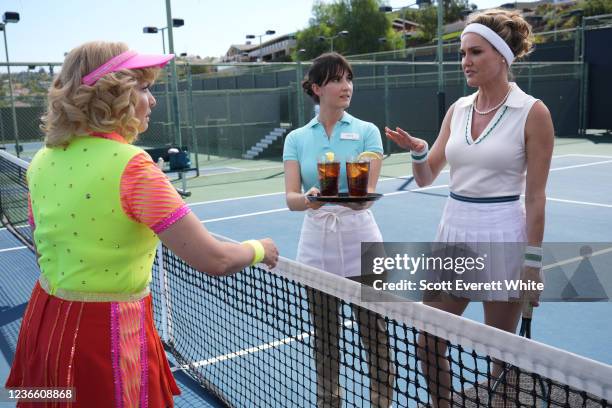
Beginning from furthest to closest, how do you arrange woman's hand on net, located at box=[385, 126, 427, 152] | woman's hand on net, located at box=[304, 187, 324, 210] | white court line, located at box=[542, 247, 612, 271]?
white court line, located at box=[542, 247, 612, 271]
woman's hand on net, located at box=[385, 126, 427, 152]
woman's hand on net, located at box=[304, 187, 324, 210]

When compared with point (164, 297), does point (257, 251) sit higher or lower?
higher

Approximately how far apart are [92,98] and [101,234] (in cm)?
40

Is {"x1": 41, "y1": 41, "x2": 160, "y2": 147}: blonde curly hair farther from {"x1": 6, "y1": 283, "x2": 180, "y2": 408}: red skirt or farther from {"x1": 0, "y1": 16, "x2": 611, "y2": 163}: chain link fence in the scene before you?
{"x1": 0, "y1": 16, "x2": 611, "y2": 163}: chain link fence

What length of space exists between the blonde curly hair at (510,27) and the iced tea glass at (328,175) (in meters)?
0.94

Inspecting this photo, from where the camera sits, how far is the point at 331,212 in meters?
3.20

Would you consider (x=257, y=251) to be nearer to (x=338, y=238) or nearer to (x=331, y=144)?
(x=338, y=238)

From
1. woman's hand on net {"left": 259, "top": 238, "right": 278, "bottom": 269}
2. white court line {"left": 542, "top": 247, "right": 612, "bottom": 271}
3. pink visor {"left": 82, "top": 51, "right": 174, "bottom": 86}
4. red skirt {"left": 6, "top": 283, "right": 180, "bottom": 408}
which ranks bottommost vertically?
white court line {"left": 542, "top": 247, "right": 612, "bottom": 271}

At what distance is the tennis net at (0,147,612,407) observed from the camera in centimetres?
185

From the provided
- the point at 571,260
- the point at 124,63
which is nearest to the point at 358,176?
the point at 124,63

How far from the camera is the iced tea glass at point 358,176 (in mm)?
2775

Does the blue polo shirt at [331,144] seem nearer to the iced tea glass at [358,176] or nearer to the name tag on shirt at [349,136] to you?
the name tag on shirt at [349,136]

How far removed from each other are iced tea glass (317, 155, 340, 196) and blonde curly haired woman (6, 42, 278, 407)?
0.91 meters

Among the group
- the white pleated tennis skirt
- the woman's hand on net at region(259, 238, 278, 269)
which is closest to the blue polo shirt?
the white pleated tennis skirt

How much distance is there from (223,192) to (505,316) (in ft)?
31.4
